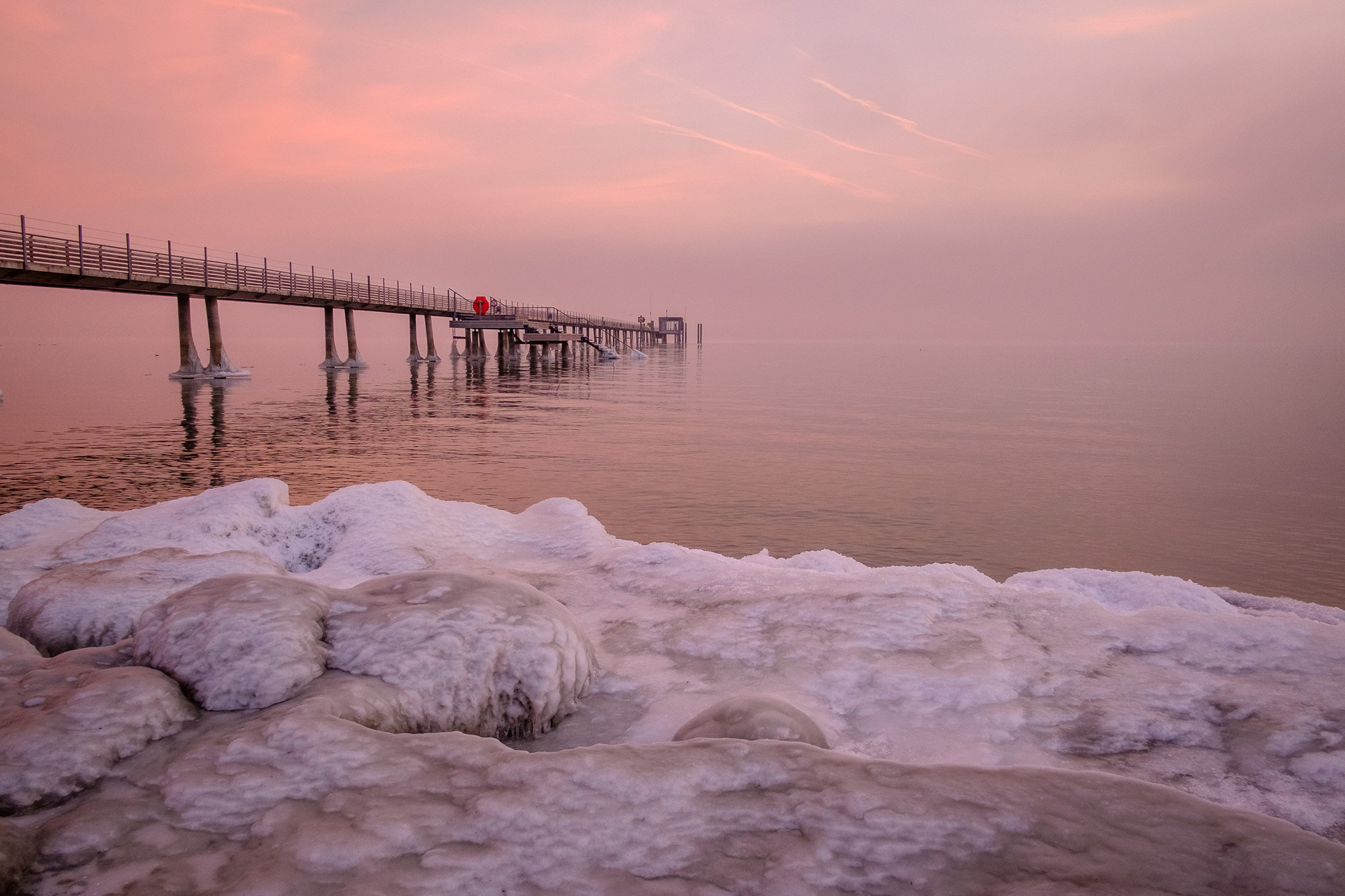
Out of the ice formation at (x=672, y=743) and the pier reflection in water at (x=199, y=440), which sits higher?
the ice formation at (x=672, y=743)

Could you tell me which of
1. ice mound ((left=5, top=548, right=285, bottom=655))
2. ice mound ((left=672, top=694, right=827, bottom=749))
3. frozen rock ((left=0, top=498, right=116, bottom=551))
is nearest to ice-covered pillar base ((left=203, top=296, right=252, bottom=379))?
frozen rock ((left=0, top=498, right=116, bottom=551))

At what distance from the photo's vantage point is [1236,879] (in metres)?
2.37

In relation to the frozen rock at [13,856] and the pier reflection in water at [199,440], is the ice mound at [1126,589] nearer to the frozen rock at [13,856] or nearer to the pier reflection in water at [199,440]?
the frozen rock at [13,856]

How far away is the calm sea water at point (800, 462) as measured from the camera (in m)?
12.2

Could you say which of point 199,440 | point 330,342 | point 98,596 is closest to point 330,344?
point 330,342

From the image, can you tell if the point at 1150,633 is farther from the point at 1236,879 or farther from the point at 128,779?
the point at 128,779

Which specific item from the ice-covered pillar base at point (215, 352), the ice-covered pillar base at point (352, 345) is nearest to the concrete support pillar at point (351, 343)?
the ice-covered pillar base at point (352, 345)

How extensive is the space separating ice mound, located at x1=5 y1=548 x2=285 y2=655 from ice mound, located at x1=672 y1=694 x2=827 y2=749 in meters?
3.60

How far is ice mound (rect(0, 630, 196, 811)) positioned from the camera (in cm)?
301

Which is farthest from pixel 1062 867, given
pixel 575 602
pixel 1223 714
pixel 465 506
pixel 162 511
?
pixel 162 511

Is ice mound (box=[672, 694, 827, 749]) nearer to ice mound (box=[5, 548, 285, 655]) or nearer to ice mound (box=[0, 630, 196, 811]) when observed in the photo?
ice mound (box=[0, 630, 196, 811])

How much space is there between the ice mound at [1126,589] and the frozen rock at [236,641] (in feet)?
17.9

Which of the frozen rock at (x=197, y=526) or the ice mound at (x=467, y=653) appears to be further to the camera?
the frozen rock at (x=197, y=526)

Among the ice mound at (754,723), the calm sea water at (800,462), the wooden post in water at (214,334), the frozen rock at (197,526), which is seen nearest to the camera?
the ice mound at (754,723)
